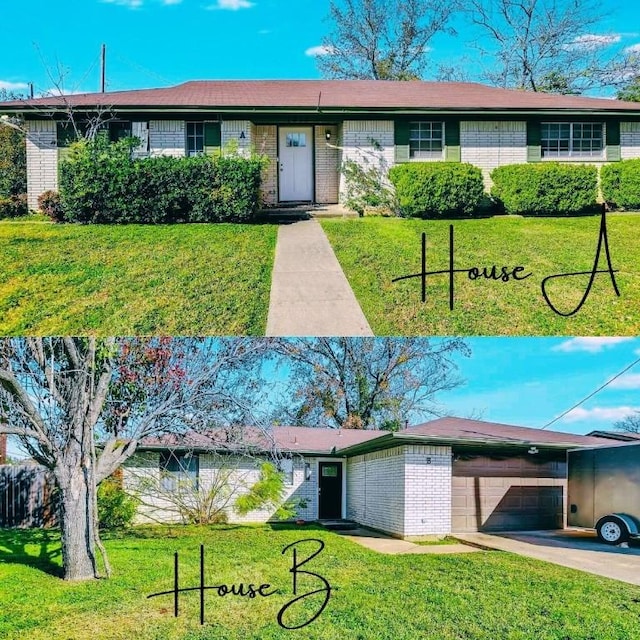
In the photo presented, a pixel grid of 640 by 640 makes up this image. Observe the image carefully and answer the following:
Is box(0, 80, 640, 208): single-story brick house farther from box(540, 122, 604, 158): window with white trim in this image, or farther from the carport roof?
the carport roof

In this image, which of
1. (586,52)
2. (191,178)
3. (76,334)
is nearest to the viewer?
(76,334)

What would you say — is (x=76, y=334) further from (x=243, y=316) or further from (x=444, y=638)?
(x=444, y=638)

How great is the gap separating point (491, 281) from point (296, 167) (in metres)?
9.44

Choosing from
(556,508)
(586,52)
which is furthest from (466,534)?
→ (586,52)

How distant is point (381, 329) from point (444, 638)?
3.26m

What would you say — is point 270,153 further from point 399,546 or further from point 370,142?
point 399,546

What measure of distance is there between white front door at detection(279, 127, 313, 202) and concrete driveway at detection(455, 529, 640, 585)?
30.7 ft

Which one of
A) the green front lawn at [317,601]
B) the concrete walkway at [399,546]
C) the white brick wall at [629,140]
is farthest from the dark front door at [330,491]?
the white brick wall at [629,140]

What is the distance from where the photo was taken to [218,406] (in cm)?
870

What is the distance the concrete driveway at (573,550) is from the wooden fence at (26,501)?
6.74m

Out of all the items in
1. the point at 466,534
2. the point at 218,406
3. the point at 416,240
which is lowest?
Result: the point at 466,534

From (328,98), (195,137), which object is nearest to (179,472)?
(195,137)

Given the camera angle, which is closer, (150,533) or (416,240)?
(150,533)

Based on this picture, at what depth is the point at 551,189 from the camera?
15883mm
